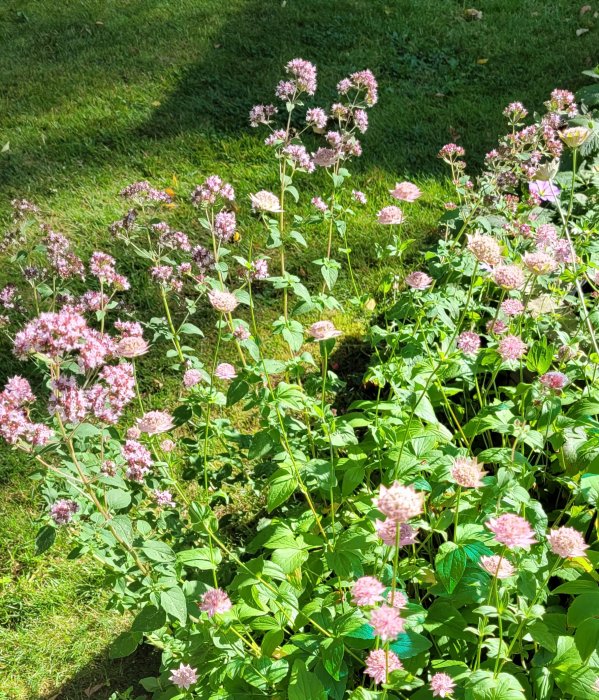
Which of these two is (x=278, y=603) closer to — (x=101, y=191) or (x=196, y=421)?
(x=196, y=421)

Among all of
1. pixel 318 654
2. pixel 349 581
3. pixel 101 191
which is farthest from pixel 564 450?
pixel 101 191

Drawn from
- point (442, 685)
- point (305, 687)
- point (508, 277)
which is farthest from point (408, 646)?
point (508, 277)

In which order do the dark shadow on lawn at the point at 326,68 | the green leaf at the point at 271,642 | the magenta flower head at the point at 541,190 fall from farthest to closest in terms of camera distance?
the dark shadow on lawn at the point at 326,68 → the magenta flower head at the point at 541,190 → the green leaf at the point at 271,642

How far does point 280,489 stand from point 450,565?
0.52 meters

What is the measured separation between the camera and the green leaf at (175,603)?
60.1 inches

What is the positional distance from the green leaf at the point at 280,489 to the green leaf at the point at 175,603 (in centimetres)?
35

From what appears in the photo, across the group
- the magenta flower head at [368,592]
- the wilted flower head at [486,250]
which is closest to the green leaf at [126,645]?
the magenta flower head at [368,592]

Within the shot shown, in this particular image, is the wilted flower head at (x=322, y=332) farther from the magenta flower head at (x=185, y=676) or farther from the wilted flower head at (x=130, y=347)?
the magenta flower head at (x=185, y=676)

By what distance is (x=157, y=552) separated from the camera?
61.6 inches

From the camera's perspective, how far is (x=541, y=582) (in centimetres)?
160

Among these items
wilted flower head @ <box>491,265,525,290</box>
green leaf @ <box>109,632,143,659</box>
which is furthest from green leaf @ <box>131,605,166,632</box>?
wilted flower head @ <box>491,265,525,290</box>

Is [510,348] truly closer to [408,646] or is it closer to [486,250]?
[486,250]

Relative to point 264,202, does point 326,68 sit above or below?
below

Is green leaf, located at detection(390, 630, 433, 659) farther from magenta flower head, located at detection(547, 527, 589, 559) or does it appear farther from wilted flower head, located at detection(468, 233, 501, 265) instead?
wilted flower head, located at detection(468, 233, 501, 265)
